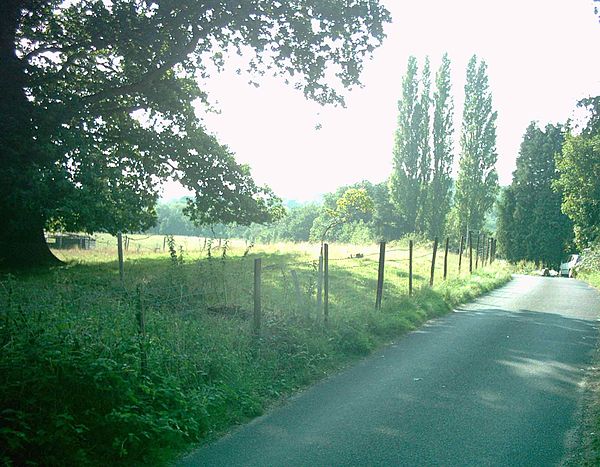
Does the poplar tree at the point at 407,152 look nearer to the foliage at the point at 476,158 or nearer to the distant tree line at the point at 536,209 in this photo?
the foliage at the point at 476,158

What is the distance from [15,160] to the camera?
15.1m

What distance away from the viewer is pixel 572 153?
30219 mm

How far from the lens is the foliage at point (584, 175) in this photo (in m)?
20.2

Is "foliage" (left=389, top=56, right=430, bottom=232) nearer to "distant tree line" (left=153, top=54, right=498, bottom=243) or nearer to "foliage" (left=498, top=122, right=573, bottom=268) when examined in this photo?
"distant tree line" (left=153, top=54, right=498, bottom=243)

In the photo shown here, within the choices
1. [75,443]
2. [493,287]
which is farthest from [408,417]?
[493,287]

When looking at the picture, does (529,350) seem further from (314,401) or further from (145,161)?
(145,161)

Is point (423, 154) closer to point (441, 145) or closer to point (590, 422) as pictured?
point (441, 145)

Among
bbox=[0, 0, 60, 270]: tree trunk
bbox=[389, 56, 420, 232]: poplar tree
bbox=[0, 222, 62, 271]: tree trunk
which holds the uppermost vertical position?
bbox=[389, 56, 420, 232]: poplar tree

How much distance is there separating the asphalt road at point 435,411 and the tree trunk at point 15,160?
1003 cm

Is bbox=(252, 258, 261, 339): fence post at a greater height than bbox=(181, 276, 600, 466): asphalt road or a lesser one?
greater

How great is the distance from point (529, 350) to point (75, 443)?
8.57 meters

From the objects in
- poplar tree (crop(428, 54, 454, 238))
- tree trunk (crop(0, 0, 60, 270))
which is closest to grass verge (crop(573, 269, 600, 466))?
tree trunk (crop(0, 0, 60, 270))

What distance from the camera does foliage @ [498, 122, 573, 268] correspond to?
5244 centimetres

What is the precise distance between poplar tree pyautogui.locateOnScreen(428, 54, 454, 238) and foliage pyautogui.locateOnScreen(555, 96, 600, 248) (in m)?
18.8
